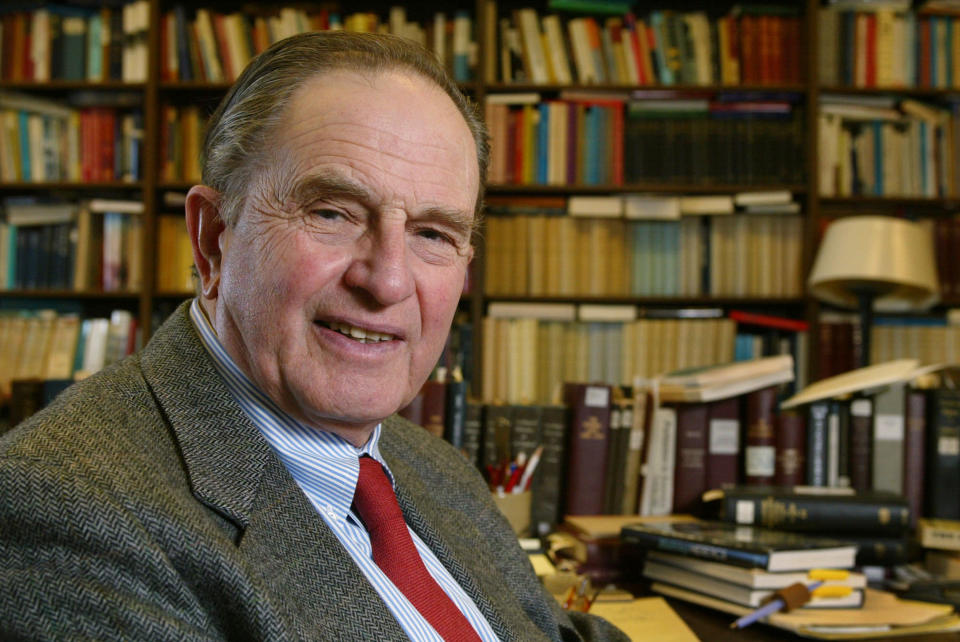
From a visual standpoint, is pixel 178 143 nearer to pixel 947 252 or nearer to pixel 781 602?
pixel 781 602

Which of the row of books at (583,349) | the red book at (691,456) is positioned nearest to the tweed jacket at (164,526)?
the red book at (691,456)

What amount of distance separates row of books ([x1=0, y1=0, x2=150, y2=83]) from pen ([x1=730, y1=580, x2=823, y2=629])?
302cm

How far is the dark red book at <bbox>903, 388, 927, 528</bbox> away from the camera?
5.76ft

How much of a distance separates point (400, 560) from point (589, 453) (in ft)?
3.02


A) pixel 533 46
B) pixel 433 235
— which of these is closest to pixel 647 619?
pixel 433 235

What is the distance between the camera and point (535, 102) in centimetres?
326

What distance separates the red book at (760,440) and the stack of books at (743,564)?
0.25 metres

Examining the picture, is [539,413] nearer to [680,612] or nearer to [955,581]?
[680,612]

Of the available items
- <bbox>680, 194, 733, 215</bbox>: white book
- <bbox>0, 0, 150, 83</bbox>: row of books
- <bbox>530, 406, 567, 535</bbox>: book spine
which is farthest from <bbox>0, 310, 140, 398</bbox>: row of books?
<bbox>680, 194, 733, 215</bbox>: white book

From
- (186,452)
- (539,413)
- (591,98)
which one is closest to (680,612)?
(539,413)

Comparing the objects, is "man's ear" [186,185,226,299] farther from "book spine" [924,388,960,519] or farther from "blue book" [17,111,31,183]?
"blue book" [17,111,31,183]

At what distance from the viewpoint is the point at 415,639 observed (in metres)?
0.78

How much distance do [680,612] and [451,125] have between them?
2.88 feet

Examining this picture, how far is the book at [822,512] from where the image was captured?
59.2 inches
